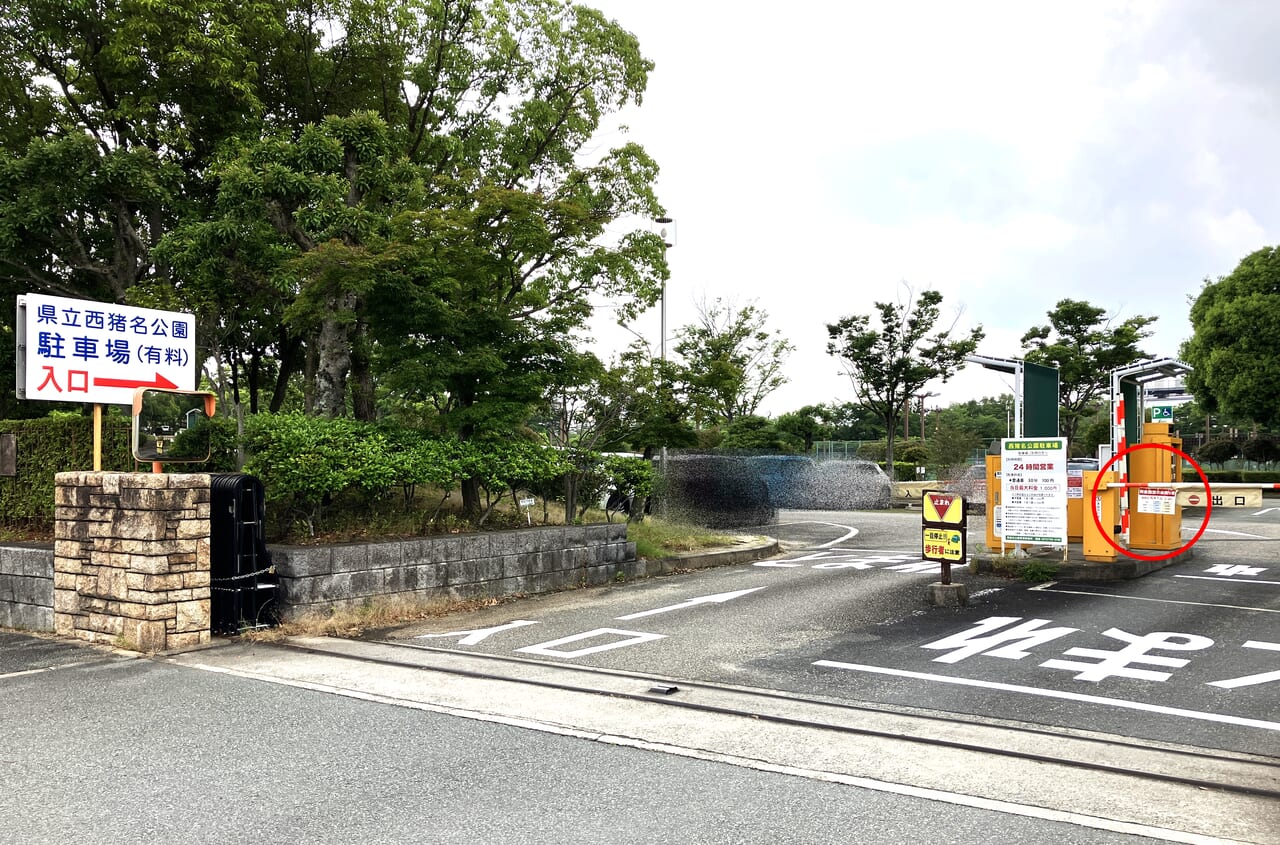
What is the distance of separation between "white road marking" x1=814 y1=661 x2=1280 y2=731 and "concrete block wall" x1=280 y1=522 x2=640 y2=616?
13.9 ft

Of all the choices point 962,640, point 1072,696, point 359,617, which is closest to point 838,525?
point 962,640

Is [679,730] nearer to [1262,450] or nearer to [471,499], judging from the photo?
[471,499]

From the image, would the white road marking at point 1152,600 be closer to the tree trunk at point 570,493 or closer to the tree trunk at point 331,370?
the tree trunk at point 570,493

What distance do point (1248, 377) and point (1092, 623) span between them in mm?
29747

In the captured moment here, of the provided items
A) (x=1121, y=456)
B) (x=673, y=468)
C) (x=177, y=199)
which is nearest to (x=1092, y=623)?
(x=1121, y=456)

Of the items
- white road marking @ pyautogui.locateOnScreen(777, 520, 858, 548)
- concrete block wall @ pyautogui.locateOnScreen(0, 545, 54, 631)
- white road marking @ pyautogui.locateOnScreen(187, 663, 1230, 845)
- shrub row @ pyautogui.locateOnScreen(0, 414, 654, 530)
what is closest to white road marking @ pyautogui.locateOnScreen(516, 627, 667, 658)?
white road marking @ pyautogui.locateOnScreen(187, 663, 1230, 845)

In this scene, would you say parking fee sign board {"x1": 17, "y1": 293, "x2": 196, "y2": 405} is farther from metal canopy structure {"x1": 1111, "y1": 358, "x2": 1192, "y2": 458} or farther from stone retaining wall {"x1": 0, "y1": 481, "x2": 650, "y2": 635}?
metal canopy structure {"x1": 1111, "y1": 358, "x2": 1192, "y2": 458}

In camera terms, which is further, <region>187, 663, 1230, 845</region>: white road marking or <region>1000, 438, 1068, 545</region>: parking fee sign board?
<region>1000, 438, 1068, 545</region>: parking fee sign board

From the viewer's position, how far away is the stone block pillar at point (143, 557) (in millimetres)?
7148

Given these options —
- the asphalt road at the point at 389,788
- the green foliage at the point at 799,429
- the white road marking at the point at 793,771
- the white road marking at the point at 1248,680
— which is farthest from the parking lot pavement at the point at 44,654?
the green foliage at the point at 799,429

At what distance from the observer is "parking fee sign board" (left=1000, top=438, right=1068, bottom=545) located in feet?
34.5

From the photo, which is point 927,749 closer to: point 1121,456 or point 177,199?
point 1121,456

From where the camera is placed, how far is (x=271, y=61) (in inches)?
561

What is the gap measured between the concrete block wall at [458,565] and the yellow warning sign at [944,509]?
3926 mm
